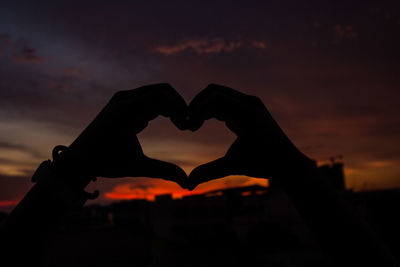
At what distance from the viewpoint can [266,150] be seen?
90.7 inches

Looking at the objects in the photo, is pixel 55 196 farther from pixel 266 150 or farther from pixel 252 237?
pixel 252 237

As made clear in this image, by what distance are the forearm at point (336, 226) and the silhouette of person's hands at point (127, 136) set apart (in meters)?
0.99

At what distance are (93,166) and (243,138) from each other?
42.8 inches

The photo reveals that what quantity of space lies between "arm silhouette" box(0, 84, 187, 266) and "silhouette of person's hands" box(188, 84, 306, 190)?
0.53 ft

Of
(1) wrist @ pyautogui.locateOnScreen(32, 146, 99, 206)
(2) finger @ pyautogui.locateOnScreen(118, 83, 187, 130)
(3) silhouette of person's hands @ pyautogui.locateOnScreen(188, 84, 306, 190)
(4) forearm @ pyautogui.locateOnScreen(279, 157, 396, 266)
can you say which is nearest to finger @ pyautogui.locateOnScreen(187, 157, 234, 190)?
(3) silhouette of person's hands @ pyautogui.locateOnScreen(188, 84, 306, 190)

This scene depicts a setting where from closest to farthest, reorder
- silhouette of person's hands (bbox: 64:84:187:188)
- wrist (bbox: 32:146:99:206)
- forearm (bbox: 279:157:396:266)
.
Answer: forearm (bbox: 279:157:396:266) → wrist (bbox: 32:146:99:206) → silhouette of person's hands (bbox: 64:84:187:188)

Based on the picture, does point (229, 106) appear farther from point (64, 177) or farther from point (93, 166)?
point (64, 177)

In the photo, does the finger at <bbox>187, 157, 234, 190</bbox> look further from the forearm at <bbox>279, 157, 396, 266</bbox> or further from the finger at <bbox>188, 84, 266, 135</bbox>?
the forearm at <bbox>279, 157, 396, 266</bbox>

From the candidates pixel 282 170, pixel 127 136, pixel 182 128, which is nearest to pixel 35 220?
pixel 127 136

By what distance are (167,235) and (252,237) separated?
46.4 feet

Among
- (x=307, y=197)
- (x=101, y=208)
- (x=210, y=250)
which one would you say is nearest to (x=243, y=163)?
(x=307, y=197)

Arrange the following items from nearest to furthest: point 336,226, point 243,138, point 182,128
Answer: point 336,226 < point 243,138 < point 182,128

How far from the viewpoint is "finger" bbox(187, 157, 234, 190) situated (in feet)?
8.39

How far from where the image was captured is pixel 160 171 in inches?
100
